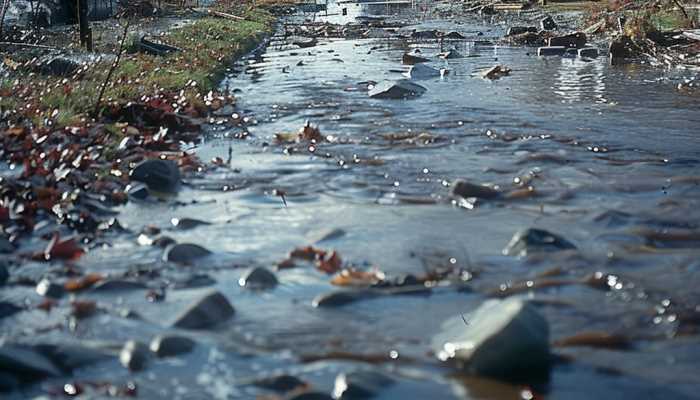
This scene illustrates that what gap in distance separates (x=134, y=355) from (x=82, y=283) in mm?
1164

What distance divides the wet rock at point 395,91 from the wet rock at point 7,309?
8.96 meters

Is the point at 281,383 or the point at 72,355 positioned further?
the point at 72,355

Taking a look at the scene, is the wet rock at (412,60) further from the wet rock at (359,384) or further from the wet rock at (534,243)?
the wet rock at (359,384)

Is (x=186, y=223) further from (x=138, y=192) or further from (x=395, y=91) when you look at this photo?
(x=395, y=91)

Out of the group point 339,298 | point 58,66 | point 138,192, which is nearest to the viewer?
point 339,298

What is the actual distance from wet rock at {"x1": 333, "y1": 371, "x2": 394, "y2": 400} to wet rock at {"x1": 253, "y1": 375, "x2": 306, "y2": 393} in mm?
170

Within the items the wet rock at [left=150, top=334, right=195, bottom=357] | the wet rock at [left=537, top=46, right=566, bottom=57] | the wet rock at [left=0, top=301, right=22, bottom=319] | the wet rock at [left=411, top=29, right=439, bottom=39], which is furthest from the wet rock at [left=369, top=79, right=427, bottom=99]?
the wet rock at [left=411, top=29, right=439, bottom=39]

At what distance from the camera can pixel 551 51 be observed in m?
20.6

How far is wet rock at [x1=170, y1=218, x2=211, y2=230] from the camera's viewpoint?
6469 millimetres

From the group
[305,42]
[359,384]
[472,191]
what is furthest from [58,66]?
[305,42]

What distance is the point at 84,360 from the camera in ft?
13.6

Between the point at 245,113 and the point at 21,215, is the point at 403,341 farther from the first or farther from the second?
the point at 245,113

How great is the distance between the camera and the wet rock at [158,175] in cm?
762

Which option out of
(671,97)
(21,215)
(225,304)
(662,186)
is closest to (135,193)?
(21,215)
